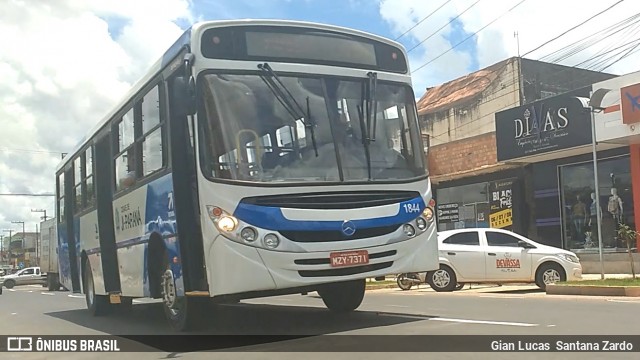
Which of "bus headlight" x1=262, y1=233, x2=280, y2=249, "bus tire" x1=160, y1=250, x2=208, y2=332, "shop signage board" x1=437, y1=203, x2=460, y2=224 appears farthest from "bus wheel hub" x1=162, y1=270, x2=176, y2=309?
"shop signage board" x1=437, y1=203, x2=460, y2=224

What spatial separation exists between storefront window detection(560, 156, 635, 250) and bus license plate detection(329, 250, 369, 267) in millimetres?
15491

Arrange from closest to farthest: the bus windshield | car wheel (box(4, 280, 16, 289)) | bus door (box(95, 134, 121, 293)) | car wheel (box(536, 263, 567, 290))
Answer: the bus windshield, bus door (box(95, 134, 121, 293)), car wheel (box(536, 263, 567, 290)), car wheel (box(4, 280, 16, 289))

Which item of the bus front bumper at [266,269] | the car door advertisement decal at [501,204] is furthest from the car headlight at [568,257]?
the bus front bumper at [266,269]

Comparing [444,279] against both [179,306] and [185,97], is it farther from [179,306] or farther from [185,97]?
[185,97]

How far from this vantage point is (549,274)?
1553cm

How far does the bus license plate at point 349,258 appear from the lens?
6.89 metres

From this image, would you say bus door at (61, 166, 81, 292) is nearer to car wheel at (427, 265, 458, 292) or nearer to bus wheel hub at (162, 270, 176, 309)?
bus wheel hub at (162, 270, 176, 309)

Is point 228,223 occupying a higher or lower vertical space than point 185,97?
lower

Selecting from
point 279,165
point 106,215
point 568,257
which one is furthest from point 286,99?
point 568,257

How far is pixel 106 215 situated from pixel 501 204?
56.3ft

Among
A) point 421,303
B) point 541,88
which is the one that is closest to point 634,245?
point 421,303

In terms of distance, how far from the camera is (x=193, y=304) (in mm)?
7953

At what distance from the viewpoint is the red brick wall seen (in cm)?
2550

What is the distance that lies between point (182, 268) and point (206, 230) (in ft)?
2.79
